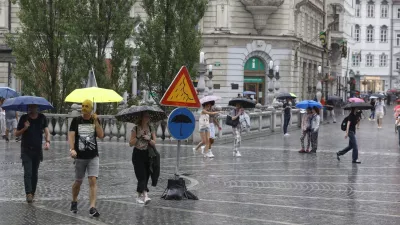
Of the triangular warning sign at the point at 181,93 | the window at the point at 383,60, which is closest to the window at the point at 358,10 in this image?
the window at the point at 383,60

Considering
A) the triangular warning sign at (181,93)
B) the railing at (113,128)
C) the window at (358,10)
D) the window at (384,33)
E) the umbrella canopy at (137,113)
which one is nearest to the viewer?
the umbrella canopy at (137,113)

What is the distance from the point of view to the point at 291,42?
5638 centimetres

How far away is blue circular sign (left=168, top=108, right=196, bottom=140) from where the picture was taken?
14.4m

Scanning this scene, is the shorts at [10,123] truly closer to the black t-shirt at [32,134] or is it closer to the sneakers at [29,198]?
the black t-shirt at [32,134]

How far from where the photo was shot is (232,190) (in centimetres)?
1573

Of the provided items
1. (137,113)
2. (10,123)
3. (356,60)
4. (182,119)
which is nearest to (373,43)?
(356,60)

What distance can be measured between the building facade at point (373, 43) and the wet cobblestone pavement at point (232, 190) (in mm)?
90922

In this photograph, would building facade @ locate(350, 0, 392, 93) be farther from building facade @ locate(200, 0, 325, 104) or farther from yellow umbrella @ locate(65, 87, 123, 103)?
yellow umbrella @ locate(65, 87, 123, 103)

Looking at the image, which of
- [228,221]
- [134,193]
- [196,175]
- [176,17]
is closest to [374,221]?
[228,221]

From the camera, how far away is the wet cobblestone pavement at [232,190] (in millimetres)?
12289

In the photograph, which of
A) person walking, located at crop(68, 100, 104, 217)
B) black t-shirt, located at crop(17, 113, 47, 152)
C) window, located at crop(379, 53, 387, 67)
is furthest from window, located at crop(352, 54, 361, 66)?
person walking, located at crop(68, 100, 104, 217)

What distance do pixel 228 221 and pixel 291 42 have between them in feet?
149

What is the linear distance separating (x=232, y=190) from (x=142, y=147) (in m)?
3.04

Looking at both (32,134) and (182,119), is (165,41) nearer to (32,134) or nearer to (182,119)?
(182,119)
